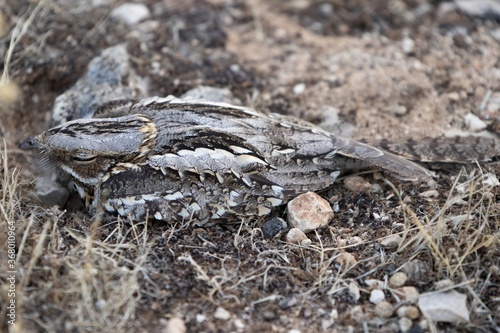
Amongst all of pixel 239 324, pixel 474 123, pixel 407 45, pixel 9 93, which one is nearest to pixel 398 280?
pixel 239 324

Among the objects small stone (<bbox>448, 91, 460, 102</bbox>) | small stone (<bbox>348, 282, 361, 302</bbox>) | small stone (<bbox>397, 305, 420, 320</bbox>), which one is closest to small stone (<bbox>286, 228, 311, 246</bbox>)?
small stone (<bbox>348, 282, 361, 302</bbox>)

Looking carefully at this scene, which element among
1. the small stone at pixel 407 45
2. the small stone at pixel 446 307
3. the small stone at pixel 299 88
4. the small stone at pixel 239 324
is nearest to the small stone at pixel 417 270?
the small stone at pixel 446 307

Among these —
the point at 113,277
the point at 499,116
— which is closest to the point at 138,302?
the point at 113,277

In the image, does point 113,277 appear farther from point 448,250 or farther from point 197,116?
point 448,250

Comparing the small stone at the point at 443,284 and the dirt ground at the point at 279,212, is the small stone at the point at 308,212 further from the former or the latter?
the small stone at the point at 443,284

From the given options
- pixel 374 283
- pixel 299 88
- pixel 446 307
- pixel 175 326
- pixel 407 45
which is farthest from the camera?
pixel 407 45

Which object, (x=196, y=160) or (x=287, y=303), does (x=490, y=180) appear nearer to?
(x=287, y=303)

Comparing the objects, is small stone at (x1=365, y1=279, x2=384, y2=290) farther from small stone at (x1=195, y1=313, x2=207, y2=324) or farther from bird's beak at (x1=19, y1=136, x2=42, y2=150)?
bird's beak at (x1=19, y1=136, x2=42, y2=150)
